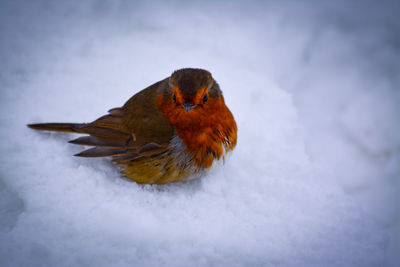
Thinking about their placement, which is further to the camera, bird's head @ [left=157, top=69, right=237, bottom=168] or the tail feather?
the tail feather

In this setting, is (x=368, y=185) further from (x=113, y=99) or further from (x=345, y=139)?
(x=113, y=99)

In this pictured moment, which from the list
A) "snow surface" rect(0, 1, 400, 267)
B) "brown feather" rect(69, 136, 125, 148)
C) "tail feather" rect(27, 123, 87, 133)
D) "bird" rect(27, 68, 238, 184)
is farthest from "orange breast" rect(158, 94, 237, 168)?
"tail feather" rect(27, 123, 87, 133)

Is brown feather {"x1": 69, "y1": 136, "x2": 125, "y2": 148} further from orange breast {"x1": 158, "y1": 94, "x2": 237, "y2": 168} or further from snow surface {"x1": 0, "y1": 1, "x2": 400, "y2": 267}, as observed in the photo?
orange breast {"x1": 158, "y1": 94, "x2": 237, "y2": 168}

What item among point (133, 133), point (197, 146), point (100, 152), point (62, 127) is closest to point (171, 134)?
point (197, 146)

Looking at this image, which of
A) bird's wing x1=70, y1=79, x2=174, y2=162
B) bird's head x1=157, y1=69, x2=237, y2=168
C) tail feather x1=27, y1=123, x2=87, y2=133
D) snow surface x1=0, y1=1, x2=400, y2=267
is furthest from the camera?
tail feather x1=27, y1=123, x2=87, y2=133

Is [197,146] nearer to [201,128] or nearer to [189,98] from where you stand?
[201,128]
